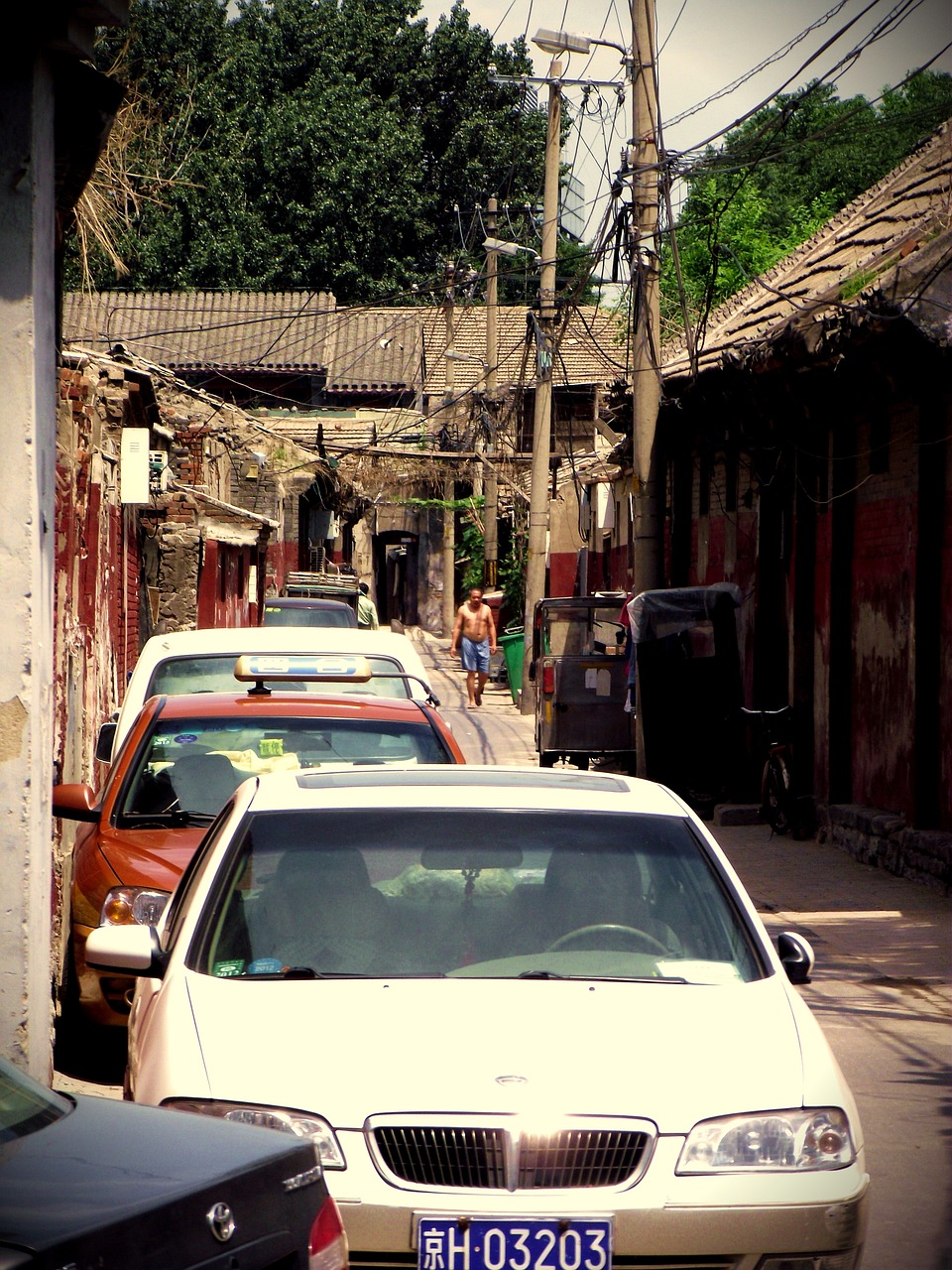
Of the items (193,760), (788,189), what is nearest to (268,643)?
(193,760)

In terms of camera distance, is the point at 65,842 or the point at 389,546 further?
the point at 389,546

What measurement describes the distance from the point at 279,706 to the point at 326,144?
4687 centimetres

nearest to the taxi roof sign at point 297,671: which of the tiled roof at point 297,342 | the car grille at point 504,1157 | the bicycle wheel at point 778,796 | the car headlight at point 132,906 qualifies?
the car headlight at point 132,906

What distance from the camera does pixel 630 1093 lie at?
384cm

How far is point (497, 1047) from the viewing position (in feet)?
13.1

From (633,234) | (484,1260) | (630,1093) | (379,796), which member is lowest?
(484,1260)

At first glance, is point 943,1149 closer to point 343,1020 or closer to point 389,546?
point 343,1020

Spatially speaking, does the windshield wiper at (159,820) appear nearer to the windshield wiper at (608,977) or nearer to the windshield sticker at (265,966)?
A: the windshield sticker at (265,966)

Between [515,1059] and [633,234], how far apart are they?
12917mm

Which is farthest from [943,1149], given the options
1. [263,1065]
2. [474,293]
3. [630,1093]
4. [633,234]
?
[474,293]

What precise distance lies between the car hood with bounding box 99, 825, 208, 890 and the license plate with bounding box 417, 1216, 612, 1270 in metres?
3.18

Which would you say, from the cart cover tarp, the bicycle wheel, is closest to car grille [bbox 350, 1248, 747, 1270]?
the bicycle wheel

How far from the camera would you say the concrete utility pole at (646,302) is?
1548cm

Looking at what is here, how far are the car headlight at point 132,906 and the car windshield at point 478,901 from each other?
1757 mm
